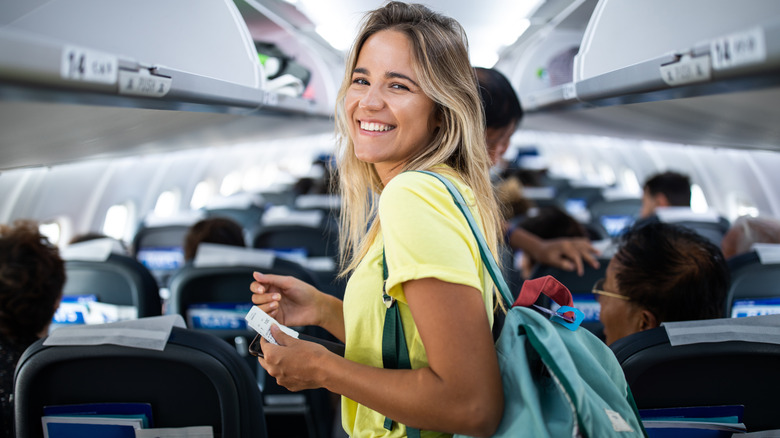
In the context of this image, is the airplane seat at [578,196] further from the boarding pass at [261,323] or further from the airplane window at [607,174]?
the boarding pass at [261,323]

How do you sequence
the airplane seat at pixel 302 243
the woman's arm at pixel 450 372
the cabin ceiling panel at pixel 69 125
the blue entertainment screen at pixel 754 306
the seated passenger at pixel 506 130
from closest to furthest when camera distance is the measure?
the woman's arm at pixel 450 372 < the cabin ceiling panel at pixel 69 125 < the blue entertainment screen at pixel 754 306 < the seated passenger at pixel 506 130 < the airplane seat at pixel 302 243

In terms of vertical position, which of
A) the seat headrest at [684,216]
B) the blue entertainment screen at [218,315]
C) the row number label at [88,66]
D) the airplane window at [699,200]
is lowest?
the blue entertainment screen at [218,315]

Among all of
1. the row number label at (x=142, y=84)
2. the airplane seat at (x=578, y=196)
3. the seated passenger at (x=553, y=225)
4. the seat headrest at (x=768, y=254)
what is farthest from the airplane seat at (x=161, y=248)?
the airplane seat at (x=578, y=196)

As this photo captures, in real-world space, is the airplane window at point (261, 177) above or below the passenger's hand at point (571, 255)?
above

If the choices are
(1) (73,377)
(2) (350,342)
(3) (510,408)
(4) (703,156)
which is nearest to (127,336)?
(1) (73,377)

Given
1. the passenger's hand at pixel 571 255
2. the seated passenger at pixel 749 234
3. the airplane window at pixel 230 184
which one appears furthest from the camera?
the airplane window at pixel 230 184

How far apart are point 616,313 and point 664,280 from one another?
0.21 meters

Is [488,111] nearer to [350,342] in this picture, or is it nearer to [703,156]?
[350,342]

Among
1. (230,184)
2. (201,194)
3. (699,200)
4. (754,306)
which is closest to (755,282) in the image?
(754,306)

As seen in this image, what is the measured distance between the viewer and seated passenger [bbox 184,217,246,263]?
3.03 metres

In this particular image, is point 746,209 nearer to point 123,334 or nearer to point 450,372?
point 450,372

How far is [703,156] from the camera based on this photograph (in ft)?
22.5

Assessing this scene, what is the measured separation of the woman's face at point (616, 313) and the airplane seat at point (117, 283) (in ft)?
6.32

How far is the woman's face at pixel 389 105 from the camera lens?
4.49ft
